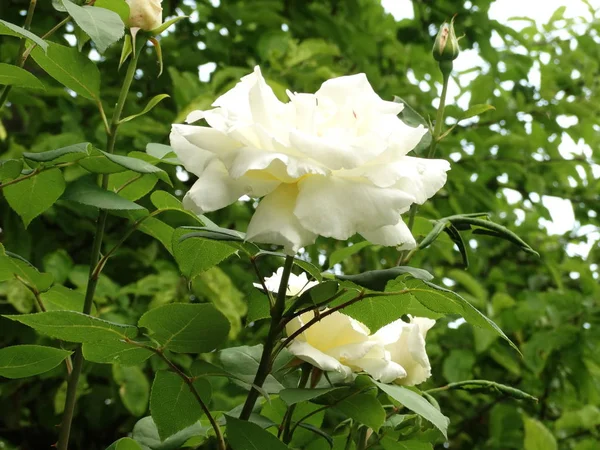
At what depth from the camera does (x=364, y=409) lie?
512 millimetres

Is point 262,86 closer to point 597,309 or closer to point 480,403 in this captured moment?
point 597,309

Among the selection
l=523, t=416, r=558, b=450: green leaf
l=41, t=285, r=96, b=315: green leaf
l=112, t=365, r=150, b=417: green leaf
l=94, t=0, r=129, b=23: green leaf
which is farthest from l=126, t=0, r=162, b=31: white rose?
l=112, t=365, r=150, b=417: green leaf

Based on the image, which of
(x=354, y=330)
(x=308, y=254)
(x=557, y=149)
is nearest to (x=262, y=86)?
(x=354, y=330)

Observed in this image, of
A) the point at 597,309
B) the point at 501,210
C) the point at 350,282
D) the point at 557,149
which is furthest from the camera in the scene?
the point at 501,210

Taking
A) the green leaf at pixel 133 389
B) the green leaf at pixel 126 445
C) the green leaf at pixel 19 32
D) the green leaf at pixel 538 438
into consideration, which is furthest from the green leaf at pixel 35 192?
the green leaf at pixel 133 389

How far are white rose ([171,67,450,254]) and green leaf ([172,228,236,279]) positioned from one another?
0.27 feet

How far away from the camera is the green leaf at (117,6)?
64 centimetres

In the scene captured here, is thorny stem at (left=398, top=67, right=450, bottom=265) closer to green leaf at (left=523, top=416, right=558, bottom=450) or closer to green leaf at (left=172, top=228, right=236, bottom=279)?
green leaf at (left=172, top=228, right=236, bottom=279)

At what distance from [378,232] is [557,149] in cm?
195

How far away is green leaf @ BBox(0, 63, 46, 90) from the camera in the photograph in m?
0.59

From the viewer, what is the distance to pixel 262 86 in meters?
0.46

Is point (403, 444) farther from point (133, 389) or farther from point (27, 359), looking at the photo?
point (133, 389)

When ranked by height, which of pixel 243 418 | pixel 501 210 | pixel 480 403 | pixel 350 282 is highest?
pixel 350 282

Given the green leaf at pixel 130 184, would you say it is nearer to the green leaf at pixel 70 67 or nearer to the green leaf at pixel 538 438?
the green leaf at pixel 70 67
